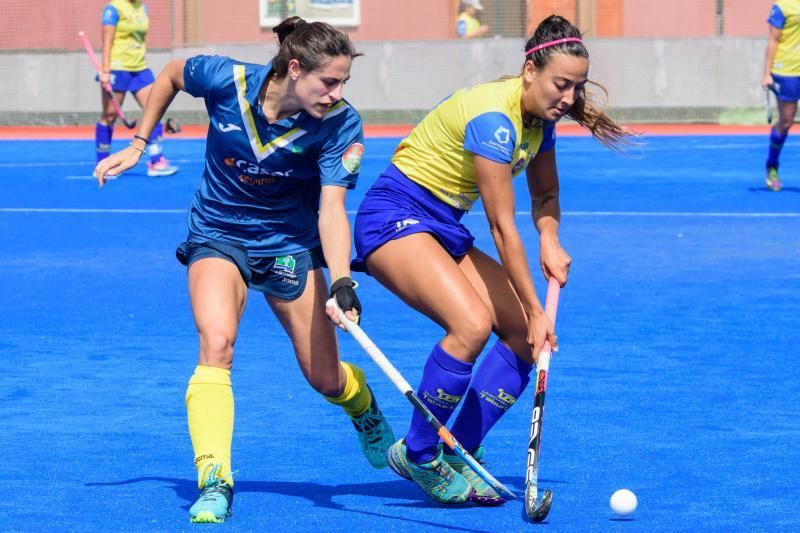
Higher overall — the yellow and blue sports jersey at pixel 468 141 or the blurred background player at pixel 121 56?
the yellow and blue sports jersey at pixel 468 141

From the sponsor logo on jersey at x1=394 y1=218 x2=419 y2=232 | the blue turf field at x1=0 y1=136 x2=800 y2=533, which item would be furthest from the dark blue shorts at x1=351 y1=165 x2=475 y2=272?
the blue turf field at x1=0 y1=136 x2=800 y2=533

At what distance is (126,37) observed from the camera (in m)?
15.6

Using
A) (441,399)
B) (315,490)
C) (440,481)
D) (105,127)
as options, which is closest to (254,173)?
(441,399)

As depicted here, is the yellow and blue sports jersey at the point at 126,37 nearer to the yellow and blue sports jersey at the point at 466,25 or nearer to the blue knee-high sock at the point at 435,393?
the yellow and blue sports jersey at the point at 466,25

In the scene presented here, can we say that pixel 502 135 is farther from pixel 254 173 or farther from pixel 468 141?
pixel 254 173

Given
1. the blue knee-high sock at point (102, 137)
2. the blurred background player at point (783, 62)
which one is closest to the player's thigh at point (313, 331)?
the blurred background player at point (783, 62)

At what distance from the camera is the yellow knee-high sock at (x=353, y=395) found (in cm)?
528

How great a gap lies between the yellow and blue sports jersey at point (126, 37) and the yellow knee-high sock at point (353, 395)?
10821 mm

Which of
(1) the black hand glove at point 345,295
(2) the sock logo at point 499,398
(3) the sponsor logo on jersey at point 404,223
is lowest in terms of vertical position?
(2) the sock logo at point 499,398

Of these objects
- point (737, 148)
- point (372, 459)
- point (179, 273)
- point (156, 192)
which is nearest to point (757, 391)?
point (372, 459)

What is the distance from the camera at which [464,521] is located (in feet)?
15.5

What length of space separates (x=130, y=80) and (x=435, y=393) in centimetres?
1160

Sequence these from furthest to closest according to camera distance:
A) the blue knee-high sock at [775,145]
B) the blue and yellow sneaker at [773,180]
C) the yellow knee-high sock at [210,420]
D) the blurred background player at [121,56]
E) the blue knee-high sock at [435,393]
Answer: the blurred background player at [121,56] → the blue and yellow sneaker at [773,180] → the blue knee-high sock at [775,145] → the blue knee-high sock at [435,393] → the yellow knee-high sock at [210,420]

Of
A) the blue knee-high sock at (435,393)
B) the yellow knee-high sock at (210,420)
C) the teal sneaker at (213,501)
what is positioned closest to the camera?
the teal sneaker at (213,501)
